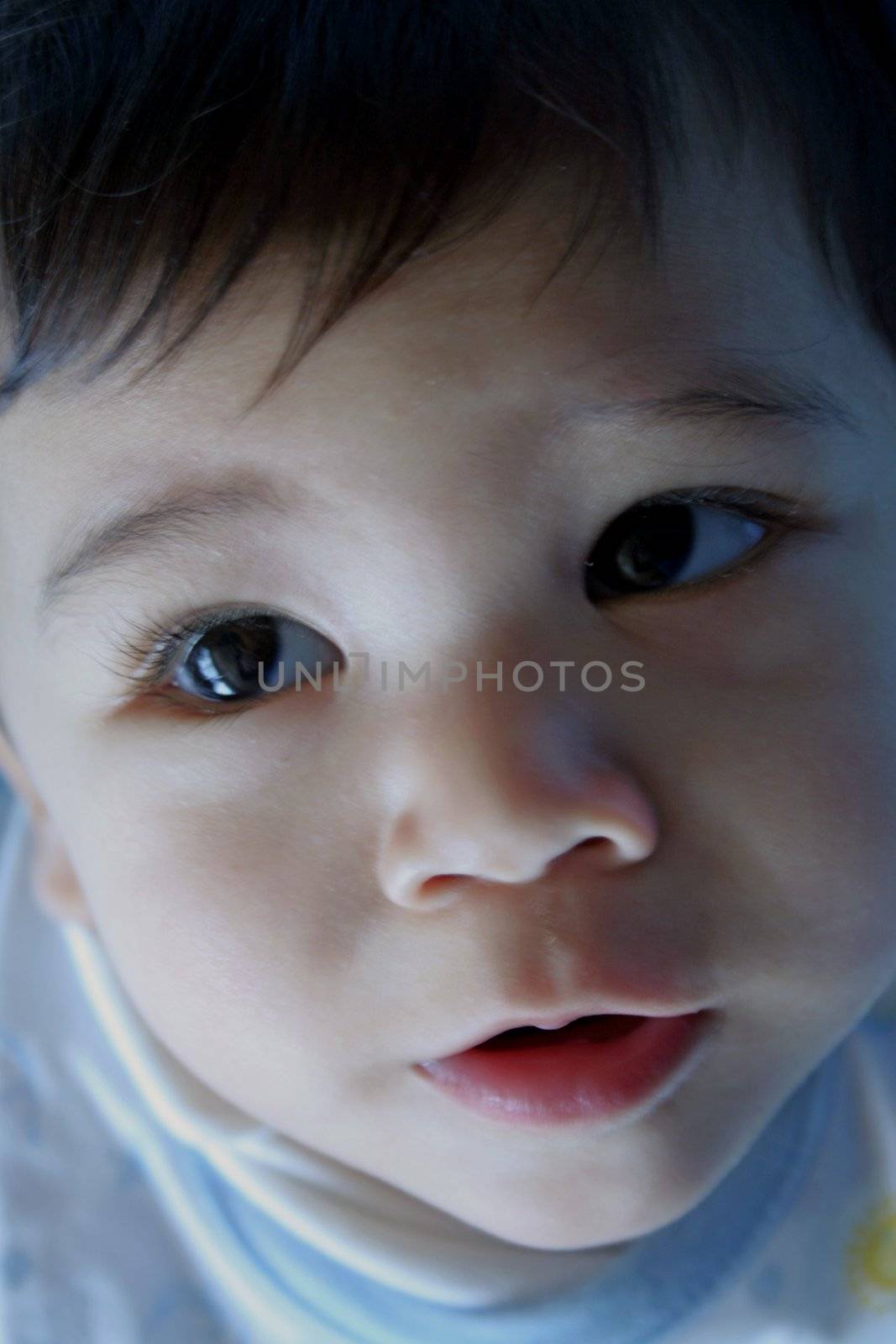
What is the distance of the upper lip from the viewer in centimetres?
74

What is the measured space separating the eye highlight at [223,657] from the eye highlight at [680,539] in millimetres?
163

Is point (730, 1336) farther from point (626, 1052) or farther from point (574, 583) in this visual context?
point (574, 583)

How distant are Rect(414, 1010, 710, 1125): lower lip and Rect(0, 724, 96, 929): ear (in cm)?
36

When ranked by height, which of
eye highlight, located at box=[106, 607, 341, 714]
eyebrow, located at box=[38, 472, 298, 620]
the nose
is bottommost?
the nose

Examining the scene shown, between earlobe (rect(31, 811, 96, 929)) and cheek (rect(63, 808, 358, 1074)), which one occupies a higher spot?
earlobe (rect(31, 811, 96, 929))

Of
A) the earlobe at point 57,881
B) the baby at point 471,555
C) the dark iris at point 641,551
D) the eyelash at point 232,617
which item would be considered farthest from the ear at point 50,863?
the dark iris at point 641,551

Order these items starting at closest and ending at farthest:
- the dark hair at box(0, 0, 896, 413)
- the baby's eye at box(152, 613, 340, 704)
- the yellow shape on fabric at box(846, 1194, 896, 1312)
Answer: the dark hair at box(0, 0, 896, 413) < the baby's eye at box(152, 613, 340, 704) < the yellow shape on fabric at box(846, 1194, 896, 1312)

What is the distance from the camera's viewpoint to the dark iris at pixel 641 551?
78 cm

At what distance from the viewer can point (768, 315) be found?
0.76 m

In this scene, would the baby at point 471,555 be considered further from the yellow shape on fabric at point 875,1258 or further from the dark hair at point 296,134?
the yellow shape on fabric at point 875,1258

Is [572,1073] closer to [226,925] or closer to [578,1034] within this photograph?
[578,1034]

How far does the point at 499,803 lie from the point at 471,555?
129 mm

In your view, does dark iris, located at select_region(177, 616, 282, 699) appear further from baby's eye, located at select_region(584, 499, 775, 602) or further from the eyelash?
baby's eye, located at select_region(584, 499, 775, 602)

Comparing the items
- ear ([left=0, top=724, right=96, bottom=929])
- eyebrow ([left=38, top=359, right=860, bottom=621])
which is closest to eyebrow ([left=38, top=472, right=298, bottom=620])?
eyebrow ([left=38, top=359, right=860, bottom=621])
